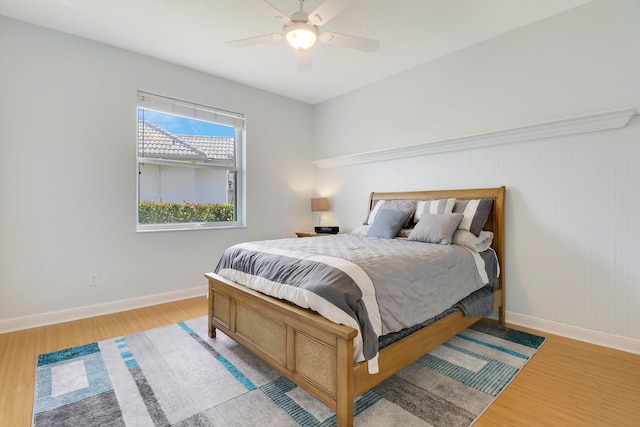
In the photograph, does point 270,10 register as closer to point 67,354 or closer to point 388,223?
point 388,223

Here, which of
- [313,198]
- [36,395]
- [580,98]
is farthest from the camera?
[313,198]

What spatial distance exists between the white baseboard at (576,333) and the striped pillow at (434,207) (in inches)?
44.9

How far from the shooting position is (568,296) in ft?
8.35

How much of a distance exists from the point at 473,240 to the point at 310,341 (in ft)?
5.91

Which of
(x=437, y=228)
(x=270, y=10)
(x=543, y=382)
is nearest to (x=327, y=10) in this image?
(x=270, y=10)

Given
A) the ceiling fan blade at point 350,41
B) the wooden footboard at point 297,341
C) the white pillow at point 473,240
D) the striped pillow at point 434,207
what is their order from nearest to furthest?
1. the wooden footboard at point 297,341
2. the ceiling fan blade at point 350,41
3. the white pillow at point 473,240
4. the striped pillow at point 434,207

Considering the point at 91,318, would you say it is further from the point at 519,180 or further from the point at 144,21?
the point at 519,180

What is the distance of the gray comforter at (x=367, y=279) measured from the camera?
5.05ft

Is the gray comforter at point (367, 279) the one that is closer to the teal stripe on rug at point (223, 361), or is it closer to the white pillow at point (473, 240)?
the white pillow at point (473, 240)

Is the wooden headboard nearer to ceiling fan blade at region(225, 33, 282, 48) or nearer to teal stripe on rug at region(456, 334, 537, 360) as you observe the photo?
teal stripe on rug at region(456, 334, 537, 360)

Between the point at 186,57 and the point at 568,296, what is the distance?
14.5ft

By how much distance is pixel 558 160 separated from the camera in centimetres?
259

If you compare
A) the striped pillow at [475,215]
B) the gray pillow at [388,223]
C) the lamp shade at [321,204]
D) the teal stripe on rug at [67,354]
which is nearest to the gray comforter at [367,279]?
the striped pillow at [475,215]

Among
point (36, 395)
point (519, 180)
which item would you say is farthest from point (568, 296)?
point (36, 395)
